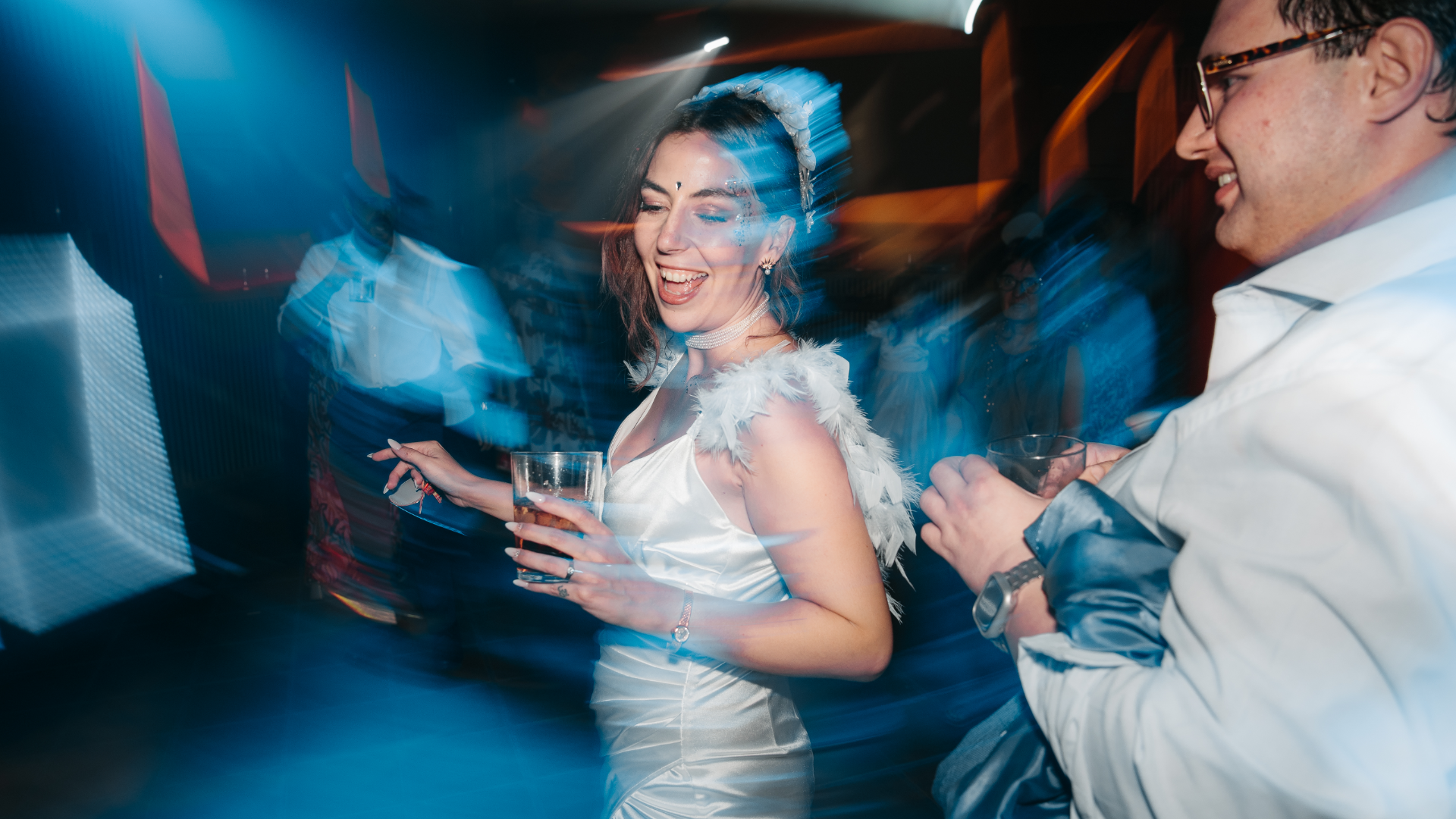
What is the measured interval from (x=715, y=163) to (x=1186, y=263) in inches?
150

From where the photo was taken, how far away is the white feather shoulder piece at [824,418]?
1.24 m

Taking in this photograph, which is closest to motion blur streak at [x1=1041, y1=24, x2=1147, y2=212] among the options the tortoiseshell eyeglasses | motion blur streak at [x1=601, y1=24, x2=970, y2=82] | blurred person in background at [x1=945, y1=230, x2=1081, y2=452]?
motion blur streak at [x1=601, y1=24, x2=970, y2=82]

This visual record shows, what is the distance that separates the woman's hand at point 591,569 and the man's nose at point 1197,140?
895mm

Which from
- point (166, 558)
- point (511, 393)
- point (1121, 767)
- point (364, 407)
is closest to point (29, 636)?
point (166, 558)

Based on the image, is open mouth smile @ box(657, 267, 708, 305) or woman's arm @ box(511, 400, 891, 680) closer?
woman's arm @ box(511, 400, 891, 680)

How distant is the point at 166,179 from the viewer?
5.89 m

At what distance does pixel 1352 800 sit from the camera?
0.57 metres

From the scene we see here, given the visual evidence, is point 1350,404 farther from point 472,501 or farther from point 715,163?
point 472,501

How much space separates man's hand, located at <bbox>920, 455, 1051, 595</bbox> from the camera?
0.96 meters

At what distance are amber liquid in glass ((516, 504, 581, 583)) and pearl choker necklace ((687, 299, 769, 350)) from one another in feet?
1.70

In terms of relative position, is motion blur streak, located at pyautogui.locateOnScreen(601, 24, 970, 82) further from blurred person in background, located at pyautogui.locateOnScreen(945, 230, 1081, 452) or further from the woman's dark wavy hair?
the woman's dark wavy hair

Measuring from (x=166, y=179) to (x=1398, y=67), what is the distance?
7.31 metres

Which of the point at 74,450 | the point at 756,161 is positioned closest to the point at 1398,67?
the point at 756,161

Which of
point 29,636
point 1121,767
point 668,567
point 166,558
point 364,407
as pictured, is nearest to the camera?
point 1121,767
